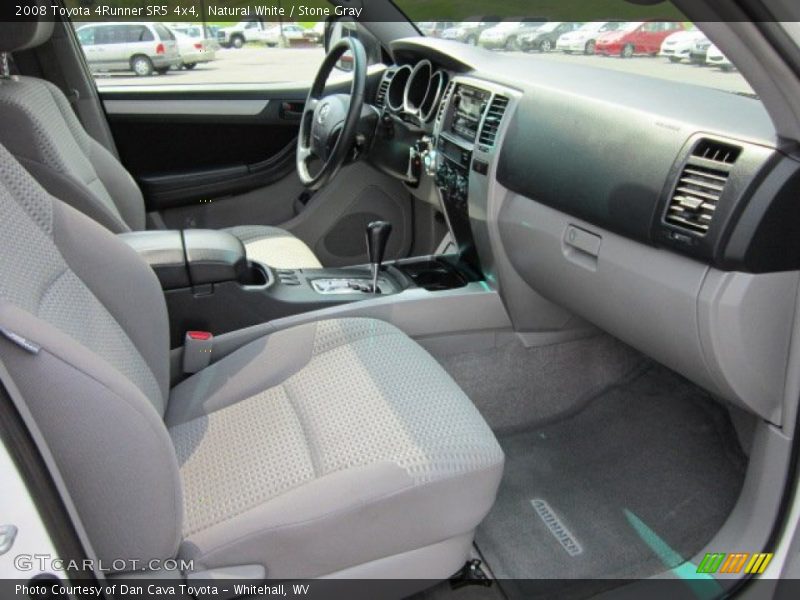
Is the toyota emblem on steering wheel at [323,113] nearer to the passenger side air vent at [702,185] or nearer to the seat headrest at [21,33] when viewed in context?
the seat headrest at [21,33]

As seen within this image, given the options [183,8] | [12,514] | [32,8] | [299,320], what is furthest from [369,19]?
[12,514]

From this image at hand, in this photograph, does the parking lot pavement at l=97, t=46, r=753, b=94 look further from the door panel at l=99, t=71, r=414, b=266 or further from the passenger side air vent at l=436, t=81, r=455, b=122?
the passenger side air vent at l=436, t=81, r=455, b=122

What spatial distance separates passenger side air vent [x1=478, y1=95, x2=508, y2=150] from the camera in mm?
1802

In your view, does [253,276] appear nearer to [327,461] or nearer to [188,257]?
[188,257]

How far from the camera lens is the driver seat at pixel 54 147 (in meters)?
1.81

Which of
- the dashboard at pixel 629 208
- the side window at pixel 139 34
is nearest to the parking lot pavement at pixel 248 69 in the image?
the side window at pixel 139 34

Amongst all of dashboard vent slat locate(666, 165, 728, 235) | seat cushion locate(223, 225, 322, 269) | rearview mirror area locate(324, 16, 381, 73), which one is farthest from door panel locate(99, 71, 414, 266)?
dashboard vent slat locate(666, 165, 728, 235)

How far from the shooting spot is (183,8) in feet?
7.63

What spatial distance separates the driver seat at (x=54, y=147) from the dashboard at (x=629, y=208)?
587mm

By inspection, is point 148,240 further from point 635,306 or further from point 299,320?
point 635,306

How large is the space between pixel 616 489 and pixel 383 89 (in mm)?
1447

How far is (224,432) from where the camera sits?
132cm

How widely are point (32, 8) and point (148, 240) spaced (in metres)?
0.63

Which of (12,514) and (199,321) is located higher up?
(12,514)
